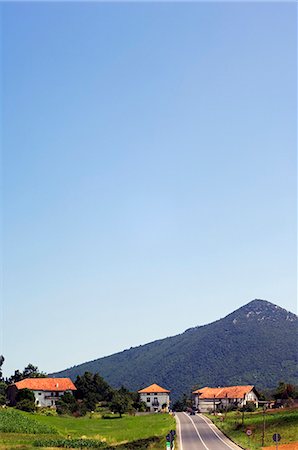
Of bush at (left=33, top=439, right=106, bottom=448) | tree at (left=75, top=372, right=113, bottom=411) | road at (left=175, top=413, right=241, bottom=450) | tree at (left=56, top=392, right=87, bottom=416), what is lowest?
road at (left=175, top=413, right=241, bottom=450)

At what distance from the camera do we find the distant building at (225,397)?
139 meters

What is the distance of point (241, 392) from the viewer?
14100 cm

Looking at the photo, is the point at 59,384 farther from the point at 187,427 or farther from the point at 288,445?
the point at 288,445

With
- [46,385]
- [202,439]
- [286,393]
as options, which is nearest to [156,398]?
[46,385]

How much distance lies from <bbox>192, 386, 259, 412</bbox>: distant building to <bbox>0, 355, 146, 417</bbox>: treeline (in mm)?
17042

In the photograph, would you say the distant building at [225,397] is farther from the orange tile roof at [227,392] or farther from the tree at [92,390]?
the tree at [92,390]

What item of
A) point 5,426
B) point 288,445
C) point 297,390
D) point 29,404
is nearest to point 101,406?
point 29,404

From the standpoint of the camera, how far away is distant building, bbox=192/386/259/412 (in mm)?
138800

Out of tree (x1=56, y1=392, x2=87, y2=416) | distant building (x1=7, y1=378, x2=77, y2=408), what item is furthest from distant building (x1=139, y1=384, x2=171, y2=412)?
tree (x1=56, y1=392, x2=87, y2=416)

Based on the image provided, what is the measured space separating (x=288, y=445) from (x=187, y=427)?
31655mm

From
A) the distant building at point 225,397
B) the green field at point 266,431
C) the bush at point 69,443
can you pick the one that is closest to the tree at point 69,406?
the green field at point 266,431

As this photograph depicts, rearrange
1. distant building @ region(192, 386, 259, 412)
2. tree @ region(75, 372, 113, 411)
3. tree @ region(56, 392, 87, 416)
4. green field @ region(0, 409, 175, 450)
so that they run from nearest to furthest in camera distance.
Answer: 1. green field @ region(0, 409, 175, 450)
2. tree @ region(56, 392, 87, 416)
3. tree @ region(75, 372, 113, 411)
4. distant building @ region(192, 386, 259, 412)

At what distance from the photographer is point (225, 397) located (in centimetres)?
14488

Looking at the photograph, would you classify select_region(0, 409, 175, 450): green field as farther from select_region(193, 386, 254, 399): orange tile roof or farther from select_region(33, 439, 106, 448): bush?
select_region(193, 386, 254, 399): orange tile roof
